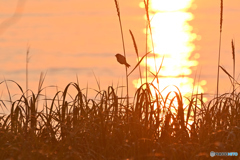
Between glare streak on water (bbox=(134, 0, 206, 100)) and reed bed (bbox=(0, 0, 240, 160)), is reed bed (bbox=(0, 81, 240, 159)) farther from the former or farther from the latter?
glare streak on water (bbox=(134, 0, 206, 100))

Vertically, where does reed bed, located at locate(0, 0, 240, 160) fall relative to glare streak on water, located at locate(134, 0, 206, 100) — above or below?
below

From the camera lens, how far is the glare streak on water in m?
11.5

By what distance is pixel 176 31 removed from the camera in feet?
75.0

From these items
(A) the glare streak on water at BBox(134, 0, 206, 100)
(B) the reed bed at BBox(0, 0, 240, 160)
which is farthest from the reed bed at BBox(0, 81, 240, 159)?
(A) the glare streak on water at BBox(134, 0, 206, 100)

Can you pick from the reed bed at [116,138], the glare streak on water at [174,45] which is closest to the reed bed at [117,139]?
the reed bed at [116,138]

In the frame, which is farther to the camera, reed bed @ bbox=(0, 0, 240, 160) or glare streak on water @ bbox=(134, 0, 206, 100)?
glare streak on water @ bbox=(134, 0, 206, 100)

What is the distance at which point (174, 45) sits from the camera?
19.7 m

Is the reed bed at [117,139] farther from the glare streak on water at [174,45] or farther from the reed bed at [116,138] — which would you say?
the glare streak on water at [174,45]

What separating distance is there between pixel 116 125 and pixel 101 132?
169mm

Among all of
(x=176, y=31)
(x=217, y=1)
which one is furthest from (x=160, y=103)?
(x=217, y=1)

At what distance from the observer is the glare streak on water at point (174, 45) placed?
1147cm

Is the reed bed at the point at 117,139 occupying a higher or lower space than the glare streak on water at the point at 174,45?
lower

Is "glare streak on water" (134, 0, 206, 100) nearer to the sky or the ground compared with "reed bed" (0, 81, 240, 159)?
nearer to the sky

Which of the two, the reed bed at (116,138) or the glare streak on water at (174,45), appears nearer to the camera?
the reed bed at (116,138)
